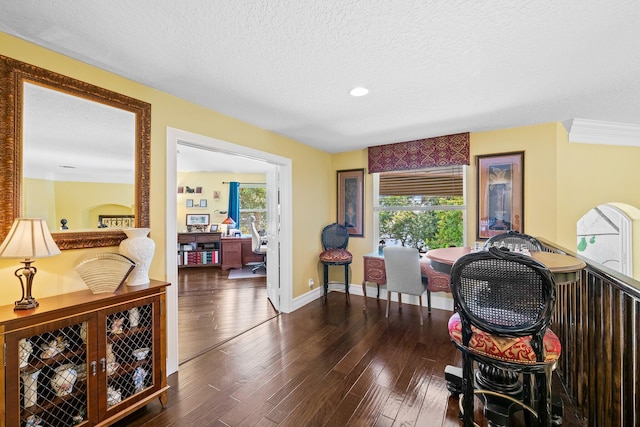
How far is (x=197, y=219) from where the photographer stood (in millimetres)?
6645

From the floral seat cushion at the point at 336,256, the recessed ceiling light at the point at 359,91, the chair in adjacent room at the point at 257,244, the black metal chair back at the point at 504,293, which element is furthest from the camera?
the chair in adjacent room at the point at 257,244

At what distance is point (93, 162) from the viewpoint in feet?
6.23

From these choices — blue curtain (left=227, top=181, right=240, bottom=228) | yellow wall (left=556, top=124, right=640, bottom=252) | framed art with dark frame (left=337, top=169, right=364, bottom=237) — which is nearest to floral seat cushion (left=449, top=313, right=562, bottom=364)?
yellow wall (left=556, top=124, right=640, bottom=252)

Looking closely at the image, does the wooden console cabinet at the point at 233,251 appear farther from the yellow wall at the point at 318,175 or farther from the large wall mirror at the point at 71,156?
the large wall mirror at the point at 71,156

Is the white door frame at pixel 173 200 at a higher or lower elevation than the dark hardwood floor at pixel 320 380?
higher

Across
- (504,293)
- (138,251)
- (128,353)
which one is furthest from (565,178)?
(128,353)

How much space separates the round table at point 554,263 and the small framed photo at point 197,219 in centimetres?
586

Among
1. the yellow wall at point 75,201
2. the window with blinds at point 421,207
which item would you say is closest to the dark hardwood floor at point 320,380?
the window with blinds at point 421,207

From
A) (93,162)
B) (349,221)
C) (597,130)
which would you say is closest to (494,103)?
(597,130)

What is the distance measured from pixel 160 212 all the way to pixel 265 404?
1694mm

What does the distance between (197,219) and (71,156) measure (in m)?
5.06

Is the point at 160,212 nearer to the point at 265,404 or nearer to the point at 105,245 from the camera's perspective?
the point at 105,245

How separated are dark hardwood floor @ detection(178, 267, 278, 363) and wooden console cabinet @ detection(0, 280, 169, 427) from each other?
741mm

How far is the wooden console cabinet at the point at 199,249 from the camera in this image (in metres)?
6.16
